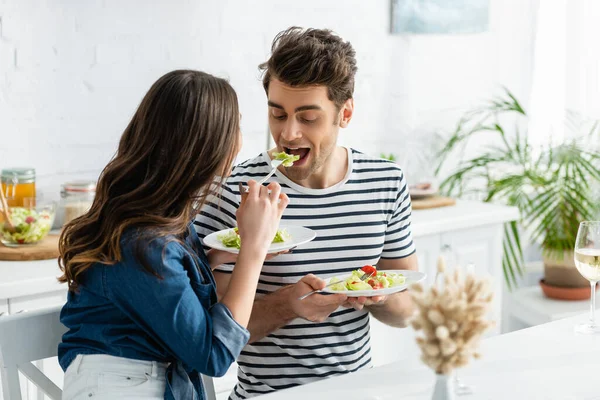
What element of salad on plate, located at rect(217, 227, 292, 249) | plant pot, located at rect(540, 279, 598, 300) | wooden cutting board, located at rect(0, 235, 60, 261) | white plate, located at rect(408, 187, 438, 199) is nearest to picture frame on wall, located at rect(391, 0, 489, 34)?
white plate, located at rect(408, 187, 438, 199)

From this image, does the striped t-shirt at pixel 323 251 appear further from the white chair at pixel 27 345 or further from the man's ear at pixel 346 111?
the white chair at pixel 27 345

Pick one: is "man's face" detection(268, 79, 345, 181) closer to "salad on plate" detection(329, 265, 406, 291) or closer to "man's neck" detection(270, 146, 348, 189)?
"man's neck" detection(270, 146, 348, 189)

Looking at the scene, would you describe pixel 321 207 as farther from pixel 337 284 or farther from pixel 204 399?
pixel 204 399

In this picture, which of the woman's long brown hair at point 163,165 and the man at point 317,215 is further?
the man at point 317,215

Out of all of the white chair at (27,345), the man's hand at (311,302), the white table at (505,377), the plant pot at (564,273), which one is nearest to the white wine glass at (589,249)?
the white table at (505,377)

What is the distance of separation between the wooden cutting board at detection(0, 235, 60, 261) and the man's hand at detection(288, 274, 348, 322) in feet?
3.22

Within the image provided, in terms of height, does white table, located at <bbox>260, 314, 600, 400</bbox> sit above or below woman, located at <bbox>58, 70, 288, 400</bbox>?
below

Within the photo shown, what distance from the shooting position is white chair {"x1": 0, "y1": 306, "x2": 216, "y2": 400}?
4.84 ft

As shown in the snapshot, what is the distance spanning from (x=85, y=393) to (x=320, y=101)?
86cm

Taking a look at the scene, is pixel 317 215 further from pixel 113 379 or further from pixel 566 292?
pixel 566 292

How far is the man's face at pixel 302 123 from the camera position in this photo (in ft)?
6.12

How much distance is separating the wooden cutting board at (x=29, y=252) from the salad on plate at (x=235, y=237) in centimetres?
82

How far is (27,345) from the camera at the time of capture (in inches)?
59.4

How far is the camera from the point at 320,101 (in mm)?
1886
